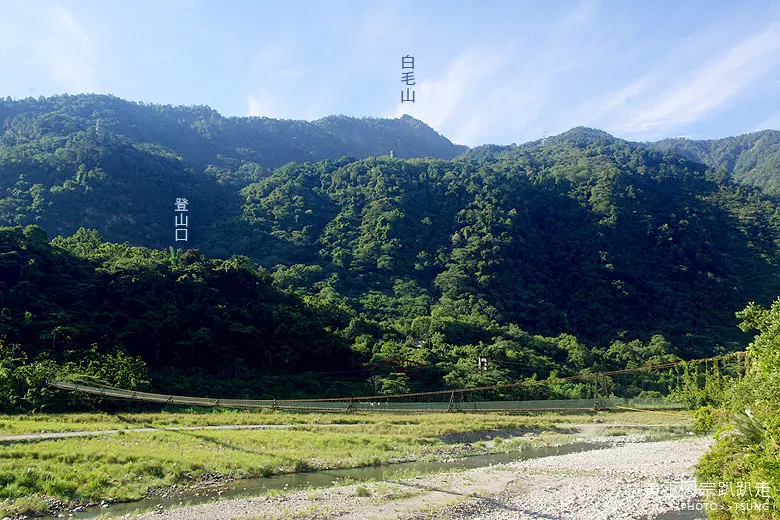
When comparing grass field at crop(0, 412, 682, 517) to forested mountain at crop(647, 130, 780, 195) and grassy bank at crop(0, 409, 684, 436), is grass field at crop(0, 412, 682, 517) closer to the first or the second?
grassy bank at crop(0, 409, 684, 436)

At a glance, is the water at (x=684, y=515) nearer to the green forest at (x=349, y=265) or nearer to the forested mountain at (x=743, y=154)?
the green forest at (x=349, y=265)

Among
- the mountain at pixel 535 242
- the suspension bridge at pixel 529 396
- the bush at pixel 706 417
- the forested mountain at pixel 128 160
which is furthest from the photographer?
the forested mountain at pixel 128 160

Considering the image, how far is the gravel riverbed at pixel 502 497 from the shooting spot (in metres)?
13.6

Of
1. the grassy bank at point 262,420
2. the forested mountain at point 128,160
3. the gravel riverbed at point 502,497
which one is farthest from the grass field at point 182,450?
the forested mountain at point 128,160

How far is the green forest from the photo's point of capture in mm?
37281

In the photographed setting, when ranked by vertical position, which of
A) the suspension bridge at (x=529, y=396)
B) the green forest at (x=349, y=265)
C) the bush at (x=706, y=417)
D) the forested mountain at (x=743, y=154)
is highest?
the forested mountain at (x=743, y=154)

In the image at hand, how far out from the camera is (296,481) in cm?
1744

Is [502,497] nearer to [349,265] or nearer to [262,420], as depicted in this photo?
[262,420]

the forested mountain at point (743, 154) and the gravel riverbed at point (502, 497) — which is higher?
the forested mountain at point (743, 154)

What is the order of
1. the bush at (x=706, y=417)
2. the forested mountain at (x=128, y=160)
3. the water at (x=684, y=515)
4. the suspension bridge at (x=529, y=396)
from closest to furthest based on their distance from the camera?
the water at (x=684, y=515)
the bush at (x=706, y=417)
the suspension bridge at (x=529, y=396)
the forested mountain at (x=128, y=160)

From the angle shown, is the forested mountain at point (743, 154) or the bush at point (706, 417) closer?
the bush at point (706, 417)

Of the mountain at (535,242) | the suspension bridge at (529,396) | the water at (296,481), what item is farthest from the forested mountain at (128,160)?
the water at (296,481)

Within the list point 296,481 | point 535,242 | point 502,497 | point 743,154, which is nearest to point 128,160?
point 535,242

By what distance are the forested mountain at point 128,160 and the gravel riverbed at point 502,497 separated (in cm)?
6300
